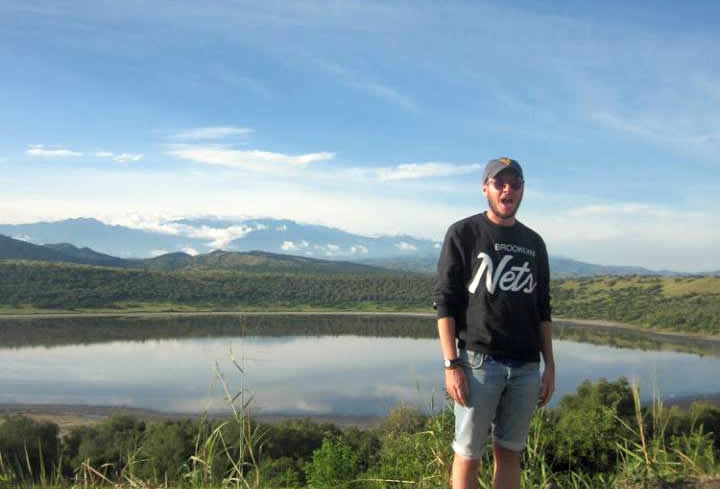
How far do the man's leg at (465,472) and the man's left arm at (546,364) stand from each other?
0.53 m

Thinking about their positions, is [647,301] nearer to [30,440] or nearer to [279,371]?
[279,371]

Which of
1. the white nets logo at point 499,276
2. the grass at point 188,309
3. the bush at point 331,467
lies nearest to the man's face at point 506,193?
the white nets logo at point 499,276

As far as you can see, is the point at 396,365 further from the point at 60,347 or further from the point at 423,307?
the point at 423,307

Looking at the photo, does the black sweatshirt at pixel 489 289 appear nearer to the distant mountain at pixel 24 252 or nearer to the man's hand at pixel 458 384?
the man's hand at pixel 458 384

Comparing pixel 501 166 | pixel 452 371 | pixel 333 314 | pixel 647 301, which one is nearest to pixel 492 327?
pixel 452 371

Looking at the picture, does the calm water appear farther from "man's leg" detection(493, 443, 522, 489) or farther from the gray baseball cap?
the gray baseball cap

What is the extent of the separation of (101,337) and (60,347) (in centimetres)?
567

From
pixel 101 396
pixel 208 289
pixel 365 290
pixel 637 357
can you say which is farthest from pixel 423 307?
pixel 101 396

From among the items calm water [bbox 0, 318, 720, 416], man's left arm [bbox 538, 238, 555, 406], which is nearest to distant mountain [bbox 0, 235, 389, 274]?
calm water [bbox 0, 318, 720, 416]

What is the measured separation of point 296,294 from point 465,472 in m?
86.5

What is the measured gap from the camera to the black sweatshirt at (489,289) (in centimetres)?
279

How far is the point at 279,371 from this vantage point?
3828 cm

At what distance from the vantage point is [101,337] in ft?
177

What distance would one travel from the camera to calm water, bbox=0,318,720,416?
29.5m
